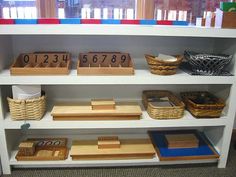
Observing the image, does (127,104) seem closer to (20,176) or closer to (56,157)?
(56,157)

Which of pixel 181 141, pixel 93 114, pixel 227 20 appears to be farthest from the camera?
pixel 181 141

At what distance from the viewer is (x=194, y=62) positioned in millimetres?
1438

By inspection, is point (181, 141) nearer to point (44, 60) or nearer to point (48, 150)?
point (48, 150)

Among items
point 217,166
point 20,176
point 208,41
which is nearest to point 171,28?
Result: point 208,41

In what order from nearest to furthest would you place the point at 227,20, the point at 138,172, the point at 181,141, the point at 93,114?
the point at 227,20 → the point at 93,114 → the point at 138,172 → the point at 181,141

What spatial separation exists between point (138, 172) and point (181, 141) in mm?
384

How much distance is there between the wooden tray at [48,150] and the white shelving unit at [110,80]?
0.12ft

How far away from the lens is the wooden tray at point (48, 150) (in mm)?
1509

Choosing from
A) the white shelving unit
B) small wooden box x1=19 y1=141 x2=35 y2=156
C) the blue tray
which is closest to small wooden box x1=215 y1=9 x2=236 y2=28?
the white shelving unit

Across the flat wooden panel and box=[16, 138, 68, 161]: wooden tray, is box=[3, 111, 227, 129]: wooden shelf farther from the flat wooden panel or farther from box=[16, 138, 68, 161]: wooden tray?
box=[16, 138, 68, 161]: wooden tray

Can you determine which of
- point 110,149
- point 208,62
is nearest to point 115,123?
point 110,149

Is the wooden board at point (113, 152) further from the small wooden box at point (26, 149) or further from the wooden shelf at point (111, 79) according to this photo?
the wooden shelf at point (111, 79)

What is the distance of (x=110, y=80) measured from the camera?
136cm

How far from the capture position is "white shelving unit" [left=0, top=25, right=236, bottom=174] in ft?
4.24
